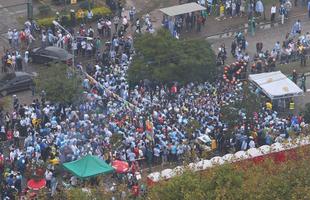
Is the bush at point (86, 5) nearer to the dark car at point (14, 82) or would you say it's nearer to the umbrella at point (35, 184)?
the dark car at point (14, 82)

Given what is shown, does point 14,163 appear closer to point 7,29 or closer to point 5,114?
point 5,114

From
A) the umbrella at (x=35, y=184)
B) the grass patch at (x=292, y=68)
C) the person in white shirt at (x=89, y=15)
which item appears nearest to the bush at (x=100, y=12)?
the person in white shirt at (x=89, y=15)

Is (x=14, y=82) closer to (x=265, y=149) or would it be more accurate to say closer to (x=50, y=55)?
(x=50, y=55)

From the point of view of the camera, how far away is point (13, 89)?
55688 mm

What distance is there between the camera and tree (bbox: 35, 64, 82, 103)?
51.7 metres

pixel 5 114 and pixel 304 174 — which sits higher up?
pixel 304 174

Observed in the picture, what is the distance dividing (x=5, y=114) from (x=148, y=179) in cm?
1214

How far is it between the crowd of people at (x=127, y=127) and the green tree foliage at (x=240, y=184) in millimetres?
6826

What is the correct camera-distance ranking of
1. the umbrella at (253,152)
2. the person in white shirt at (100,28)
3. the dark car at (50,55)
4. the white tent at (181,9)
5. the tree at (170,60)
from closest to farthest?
the umbrella at (253,152) → the tree at (170,60) → the dark car at (50,55) → the person in white shirt at (100,28) → the white tent at (181,9)

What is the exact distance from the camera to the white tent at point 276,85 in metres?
53.8

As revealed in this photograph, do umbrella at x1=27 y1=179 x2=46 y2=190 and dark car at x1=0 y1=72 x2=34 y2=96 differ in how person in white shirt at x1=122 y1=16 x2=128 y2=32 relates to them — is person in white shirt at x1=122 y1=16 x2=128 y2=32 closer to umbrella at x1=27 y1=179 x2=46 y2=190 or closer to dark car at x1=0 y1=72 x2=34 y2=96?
dark car at x1=0 y1=72 x2=34 y2=96

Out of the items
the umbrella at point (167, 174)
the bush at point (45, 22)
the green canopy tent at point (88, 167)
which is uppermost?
the bush at point (45, 22)

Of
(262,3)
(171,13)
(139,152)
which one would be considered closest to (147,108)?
(139,152)

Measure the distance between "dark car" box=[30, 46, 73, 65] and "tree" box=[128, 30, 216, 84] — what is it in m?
4.55
